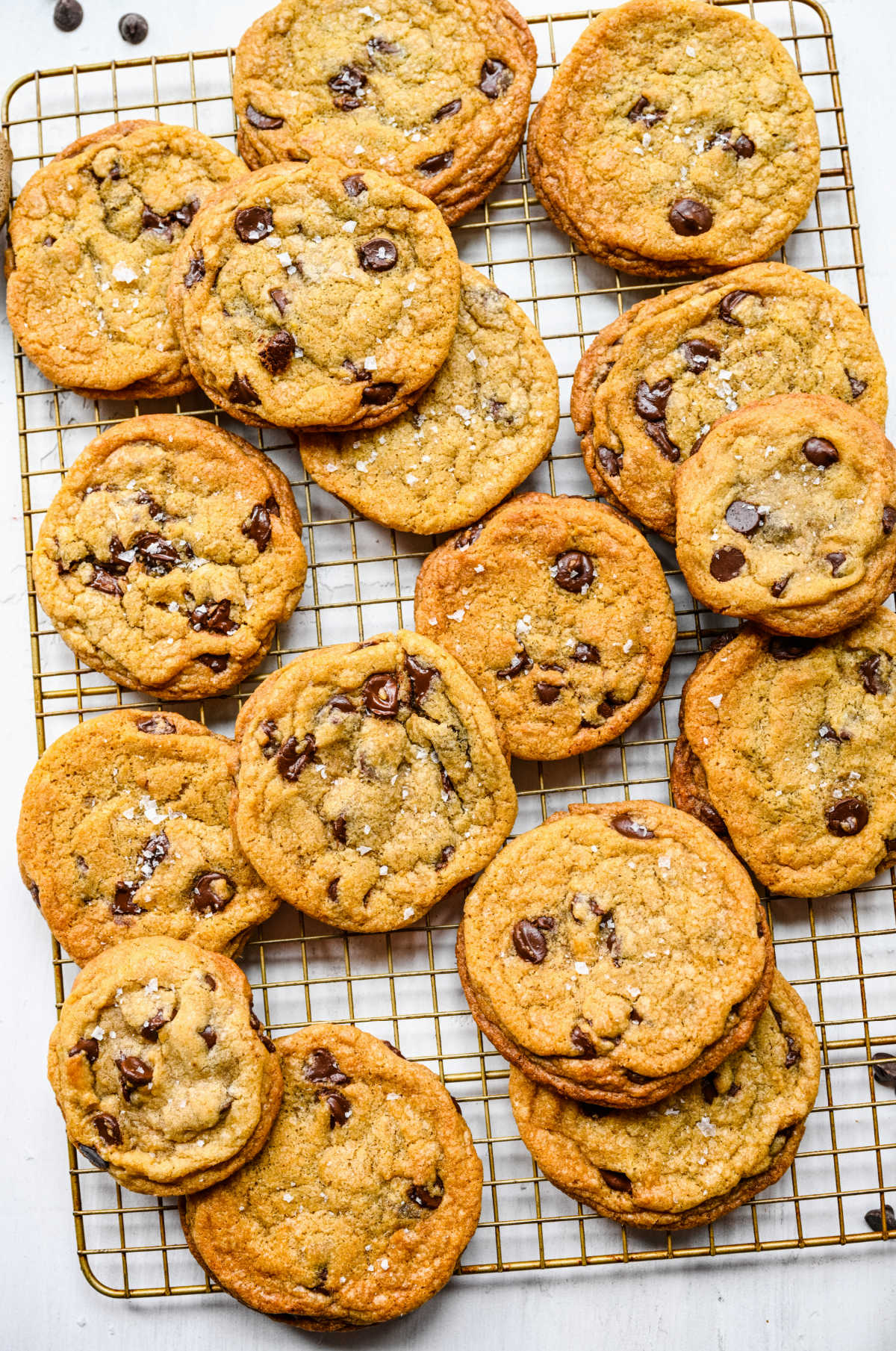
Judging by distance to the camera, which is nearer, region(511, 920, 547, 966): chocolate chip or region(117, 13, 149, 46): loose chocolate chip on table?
region(511, 920, 547, 966): chocolate chip

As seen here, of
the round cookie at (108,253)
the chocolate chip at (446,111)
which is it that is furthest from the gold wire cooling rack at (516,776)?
the chocolate chip at (446,111)

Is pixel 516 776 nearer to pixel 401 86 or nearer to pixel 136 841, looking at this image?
pixel 136 841

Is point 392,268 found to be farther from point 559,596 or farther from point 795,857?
point 795,857

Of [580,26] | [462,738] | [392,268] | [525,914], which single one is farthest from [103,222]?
[525,914]

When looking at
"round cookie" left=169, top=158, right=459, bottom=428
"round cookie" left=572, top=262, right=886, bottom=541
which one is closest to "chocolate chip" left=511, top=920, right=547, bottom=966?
"round cookie" left=572, top=262, right=886, bottom=541

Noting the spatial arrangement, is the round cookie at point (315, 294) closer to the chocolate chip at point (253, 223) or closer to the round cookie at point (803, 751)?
the chocolate chip at point (253, 223)

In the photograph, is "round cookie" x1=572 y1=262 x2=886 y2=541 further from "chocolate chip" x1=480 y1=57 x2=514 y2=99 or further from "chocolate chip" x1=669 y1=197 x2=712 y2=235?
"chocolate chip" x1=480 y1=57 x2=514 y2=99
